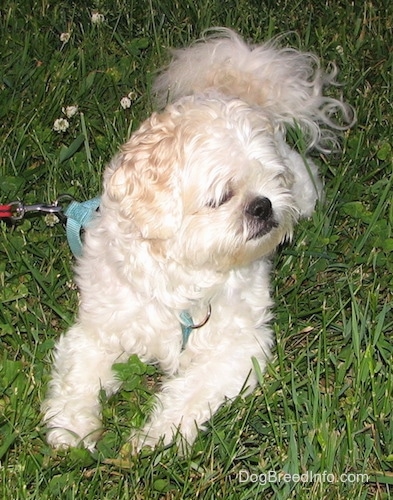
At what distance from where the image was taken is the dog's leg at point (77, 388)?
3.11 m

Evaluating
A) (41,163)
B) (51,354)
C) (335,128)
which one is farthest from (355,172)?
(51,354)

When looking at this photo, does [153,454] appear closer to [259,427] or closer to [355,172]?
[259,427]

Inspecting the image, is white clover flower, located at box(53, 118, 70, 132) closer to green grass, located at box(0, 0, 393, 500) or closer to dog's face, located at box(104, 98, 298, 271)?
green grass, located at box(0, 0, 393, 500)

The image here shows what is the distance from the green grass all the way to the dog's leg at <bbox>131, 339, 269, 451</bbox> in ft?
0.22

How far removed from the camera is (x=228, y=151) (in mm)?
2918

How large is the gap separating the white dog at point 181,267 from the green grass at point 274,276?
92 mm

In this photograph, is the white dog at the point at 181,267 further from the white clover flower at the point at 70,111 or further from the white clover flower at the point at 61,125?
the white clover flower at the point at 70,111

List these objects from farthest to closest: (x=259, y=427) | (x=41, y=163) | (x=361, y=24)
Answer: (x=361, y=24) < (x=41, y=163) < (x=259, y=427)

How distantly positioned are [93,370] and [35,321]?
1.07 feet

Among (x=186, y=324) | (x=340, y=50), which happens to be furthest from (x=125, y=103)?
(x=186, y=324)

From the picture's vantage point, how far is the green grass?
2898 mm

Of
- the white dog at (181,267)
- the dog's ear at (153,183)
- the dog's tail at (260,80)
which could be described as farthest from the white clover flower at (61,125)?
the dog's ear at (153,183)

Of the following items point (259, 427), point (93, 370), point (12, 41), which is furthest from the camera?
point (12, 41)

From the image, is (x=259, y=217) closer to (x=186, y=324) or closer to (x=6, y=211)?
(x=186, y=324)
